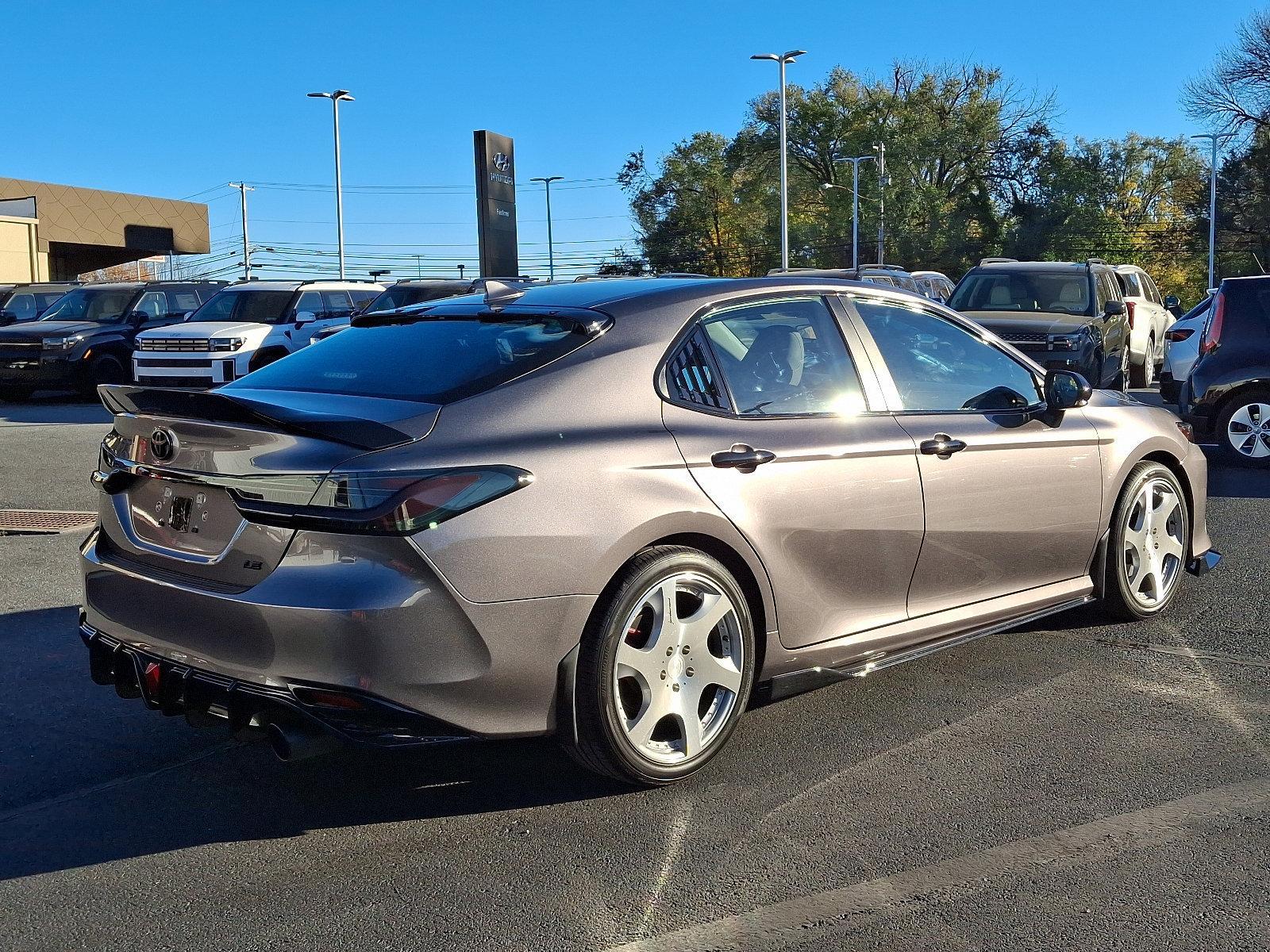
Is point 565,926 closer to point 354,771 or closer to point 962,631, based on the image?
point 354,771

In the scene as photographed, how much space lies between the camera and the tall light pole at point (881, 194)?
6383cm

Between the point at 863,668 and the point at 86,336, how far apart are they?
18.5m

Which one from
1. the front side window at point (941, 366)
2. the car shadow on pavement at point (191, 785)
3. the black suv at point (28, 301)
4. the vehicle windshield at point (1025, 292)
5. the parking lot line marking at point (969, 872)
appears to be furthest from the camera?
the black suv at point (28, 301)

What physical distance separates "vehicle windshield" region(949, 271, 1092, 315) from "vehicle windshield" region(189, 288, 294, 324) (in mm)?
9922

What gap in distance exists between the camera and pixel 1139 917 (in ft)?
10.5

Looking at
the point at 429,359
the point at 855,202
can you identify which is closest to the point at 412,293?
the point at 429,359

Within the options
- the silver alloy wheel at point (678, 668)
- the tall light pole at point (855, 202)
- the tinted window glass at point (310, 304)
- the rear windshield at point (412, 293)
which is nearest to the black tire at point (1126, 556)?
the silver alloy wheel at point (678, 668)

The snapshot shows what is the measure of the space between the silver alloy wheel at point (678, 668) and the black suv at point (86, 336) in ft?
59.8

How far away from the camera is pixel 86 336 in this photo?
66.9ft

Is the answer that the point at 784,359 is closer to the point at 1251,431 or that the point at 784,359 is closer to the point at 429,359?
the point at 429,359

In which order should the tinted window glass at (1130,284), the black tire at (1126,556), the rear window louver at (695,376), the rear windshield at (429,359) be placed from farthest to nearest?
the tinted window glass at (1130,284) → the black tire at (1126,556) → the rear window louver at (695,376) → the rear windshield at (429,359)

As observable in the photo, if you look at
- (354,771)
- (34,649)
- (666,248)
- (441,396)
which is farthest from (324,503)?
(666,248)

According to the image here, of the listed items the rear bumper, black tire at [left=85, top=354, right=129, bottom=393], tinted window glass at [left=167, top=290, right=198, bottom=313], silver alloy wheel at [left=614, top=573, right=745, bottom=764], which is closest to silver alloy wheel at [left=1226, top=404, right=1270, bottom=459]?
silver alloy wheel at [left=614, top=573, right=745, bottom=764]

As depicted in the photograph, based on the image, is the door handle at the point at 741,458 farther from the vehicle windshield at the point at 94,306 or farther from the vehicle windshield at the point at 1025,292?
the vehicle windshield at the point at 94,306
